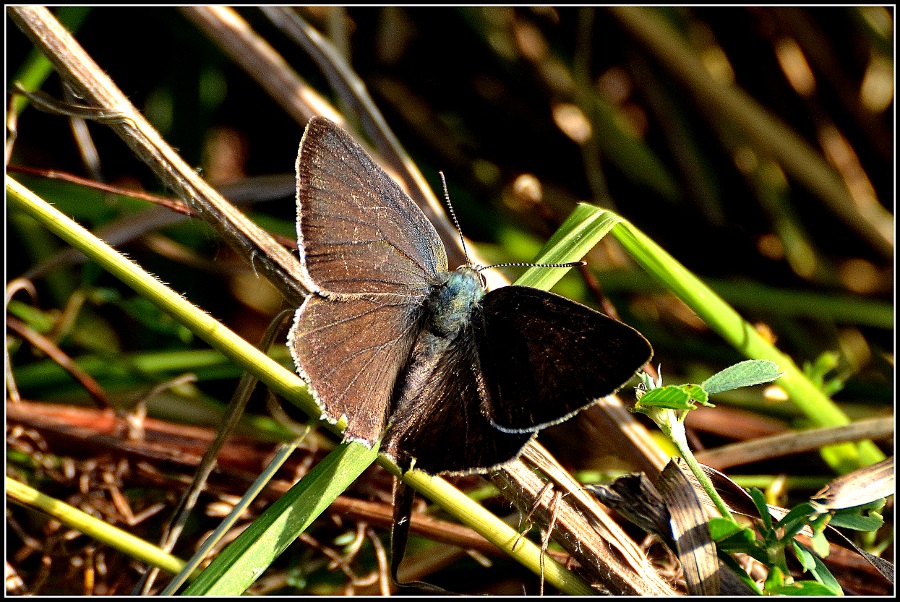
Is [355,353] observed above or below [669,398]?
below

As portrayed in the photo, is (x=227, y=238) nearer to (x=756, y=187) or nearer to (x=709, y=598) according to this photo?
(x=709, y=598)

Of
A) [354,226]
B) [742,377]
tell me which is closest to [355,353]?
[354,226]

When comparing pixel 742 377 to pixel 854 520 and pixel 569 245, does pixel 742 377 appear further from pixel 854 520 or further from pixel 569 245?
pixel 569 245

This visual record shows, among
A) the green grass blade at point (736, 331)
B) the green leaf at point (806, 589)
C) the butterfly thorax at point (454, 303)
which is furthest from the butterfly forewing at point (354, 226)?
the green leaf at point (806, 589)

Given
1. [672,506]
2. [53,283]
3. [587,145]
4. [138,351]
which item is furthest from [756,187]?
[53,283]

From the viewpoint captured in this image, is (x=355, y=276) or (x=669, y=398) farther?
(x=355, y=276)

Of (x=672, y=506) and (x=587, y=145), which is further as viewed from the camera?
(x=587, y=145)

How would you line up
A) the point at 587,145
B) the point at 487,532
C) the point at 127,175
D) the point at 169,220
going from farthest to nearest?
the point at 587,145 → the point at 127,175 → the point at 169,220 → the point at 487,532
